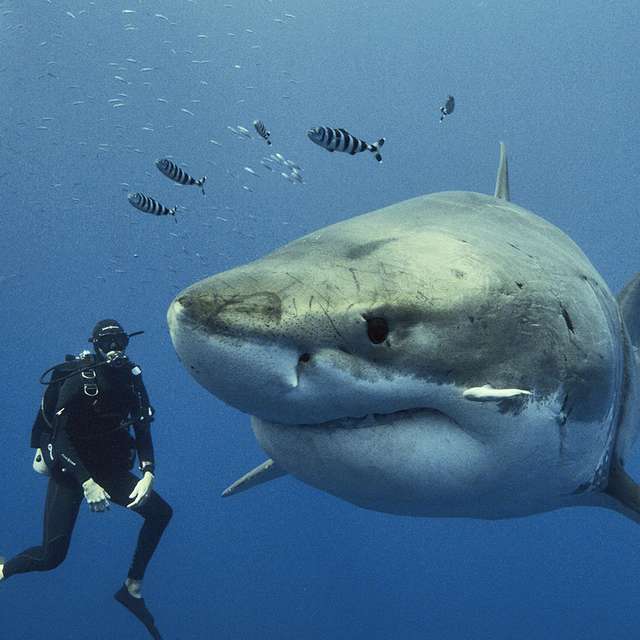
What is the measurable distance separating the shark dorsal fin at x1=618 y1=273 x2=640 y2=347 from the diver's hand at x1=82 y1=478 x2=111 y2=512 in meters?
4.13

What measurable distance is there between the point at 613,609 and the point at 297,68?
3683cm

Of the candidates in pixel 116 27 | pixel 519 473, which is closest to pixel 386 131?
pixel 116 27

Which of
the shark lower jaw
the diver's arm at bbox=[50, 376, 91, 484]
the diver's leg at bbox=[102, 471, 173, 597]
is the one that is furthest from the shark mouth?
the diver's leg at bbox=[102, 471, 173, 597]

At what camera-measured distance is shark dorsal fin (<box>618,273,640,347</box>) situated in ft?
10.5

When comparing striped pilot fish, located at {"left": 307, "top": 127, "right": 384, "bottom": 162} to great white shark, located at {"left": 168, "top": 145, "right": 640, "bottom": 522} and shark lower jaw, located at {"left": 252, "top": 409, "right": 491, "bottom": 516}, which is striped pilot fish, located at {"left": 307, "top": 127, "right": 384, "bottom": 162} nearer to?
great white shark, located at {"left": 168, "top": 145, "right": 640, "bottom": 522}

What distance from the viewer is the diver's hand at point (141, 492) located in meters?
5.94

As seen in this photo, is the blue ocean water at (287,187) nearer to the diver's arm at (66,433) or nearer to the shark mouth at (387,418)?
the diver's arm at (66,433)

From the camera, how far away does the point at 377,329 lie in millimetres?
1741

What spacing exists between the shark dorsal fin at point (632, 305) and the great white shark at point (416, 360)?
71 cm

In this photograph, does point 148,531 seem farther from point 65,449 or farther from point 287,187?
point 287,187

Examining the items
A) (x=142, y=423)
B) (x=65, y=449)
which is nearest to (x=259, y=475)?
(x=142, y=423)

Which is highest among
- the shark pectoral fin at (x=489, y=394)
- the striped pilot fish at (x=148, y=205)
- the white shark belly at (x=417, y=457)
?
the shark pectoral fin at (x=489, y=394)

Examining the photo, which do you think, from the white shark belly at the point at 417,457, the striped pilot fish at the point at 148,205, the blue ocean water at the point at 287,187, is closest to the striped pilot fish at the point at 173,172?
the striped pilot fish at the point at 148,205

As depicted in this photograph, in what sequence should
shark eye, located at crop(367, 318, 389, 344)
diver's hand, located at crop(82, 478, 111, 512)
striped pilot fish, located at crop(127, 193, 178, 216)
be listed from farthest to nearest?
striped pilot fish, located at crop(127, 193, 178, 216) → diver's hand, located at crop(82, 478, 111, 512) → shark eye, located at crop(367, 318, 389, 344)
